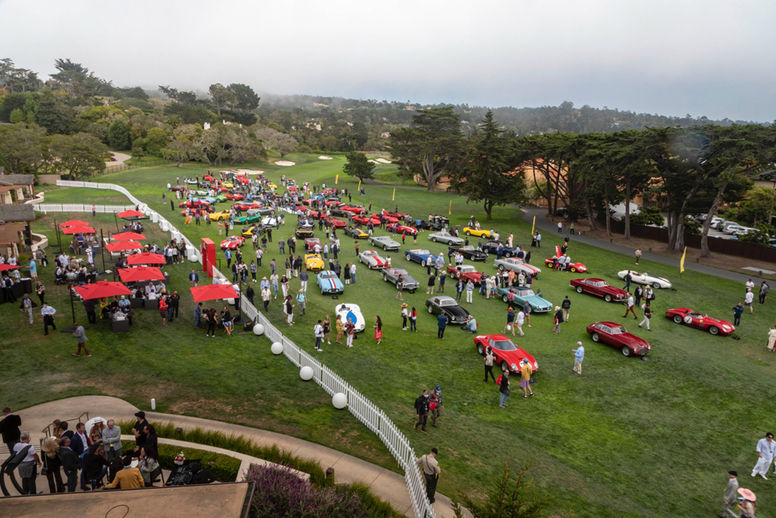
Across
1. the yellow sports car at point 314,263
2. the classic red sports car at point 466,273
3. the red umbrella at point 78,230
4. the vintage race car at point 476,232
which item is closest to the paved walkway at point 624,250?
the vintage race car at point 476,232

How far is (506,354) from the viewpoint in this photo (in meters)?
19.3

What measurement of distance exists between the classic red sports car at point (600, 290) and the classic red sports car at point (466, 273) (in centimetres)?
639

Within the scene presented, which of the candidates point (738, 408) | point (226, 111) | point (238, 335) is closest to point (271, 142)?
point (226, 111)

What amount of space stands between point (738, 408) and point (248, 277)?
81.0 feet

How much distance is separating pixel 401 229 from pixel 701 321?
26122 millimetres

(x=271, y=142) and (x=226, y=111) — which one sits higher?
(x=226, y=111)

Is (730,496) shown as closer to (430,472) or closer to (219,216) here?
(430,472)

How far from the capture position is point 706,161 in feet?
136

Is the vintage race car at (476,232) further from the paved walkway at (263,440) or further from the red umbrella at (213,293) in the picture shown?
the paved walkway at (263,440)

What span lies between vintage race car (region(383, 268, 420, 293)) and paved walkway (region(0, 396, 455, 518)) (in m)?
16.3

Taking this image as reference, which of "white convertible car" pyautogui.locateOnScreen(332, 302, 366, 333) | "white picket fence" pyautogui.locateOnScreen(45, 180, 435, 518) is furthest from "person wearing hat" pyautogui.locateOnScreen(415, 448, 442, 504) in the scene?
"white convertible car" pyautogui.locateOnScreen(332, 302, 366, 333)

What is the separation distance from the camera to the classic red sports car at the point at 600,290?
29234 mm

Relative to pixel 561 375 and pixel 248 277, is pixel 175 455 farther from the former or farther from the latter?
pixel 248 277

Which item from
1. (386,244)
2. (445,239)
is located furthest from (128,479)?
(445,239)
